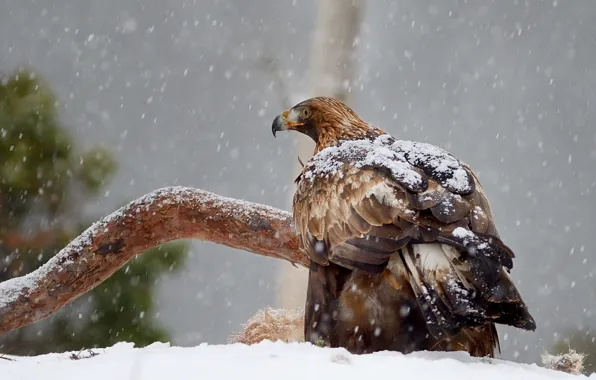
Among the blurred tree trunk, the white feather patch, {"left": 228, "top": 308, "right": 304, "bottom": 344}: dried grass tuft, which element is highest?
the blurred tree trunk

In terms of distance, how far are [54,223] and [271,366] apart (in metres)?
5.07

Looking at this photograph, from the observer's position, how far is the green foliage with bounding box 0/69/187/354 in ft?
19.5

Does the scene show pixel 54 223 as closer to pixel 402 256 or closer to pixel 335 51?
pixel 335 51

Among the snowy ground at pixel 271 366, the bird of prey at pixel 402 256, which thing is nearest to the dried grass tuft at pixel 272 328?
the bird of prey at pixel 402 256

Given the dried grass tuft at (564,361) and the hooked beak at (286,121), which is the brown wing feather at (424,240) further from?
the hooked beak at (286,121)

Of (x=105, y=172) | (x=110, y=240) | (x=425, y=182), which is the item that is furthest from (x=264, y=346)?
(x=105, y=172)

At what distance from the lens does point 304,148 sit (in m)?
4.79

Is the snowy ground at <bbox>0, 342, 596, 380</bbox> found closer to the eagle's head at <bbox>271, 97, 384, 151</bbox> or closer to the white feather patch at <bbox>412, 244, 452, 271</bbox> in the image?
the white feather patch at <bbox>412, 244, 452, 271</bbox>

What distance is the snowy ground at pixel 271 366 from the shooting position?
1.44 m

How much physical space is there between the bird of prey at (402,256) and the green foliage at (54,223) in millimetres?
4114

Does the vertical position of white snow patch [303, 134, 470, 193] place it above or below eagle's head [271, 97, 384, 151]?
below

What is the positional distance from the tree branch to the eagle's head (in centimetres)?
54

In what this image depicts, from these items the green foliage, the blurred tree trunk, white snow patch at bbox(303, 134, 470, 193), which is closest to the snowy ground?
white snow patch at bbox(303, 134, 470, 193)

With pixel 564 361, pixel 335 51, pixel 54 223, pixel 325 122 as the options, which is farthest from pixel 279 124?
pixel 54 223
